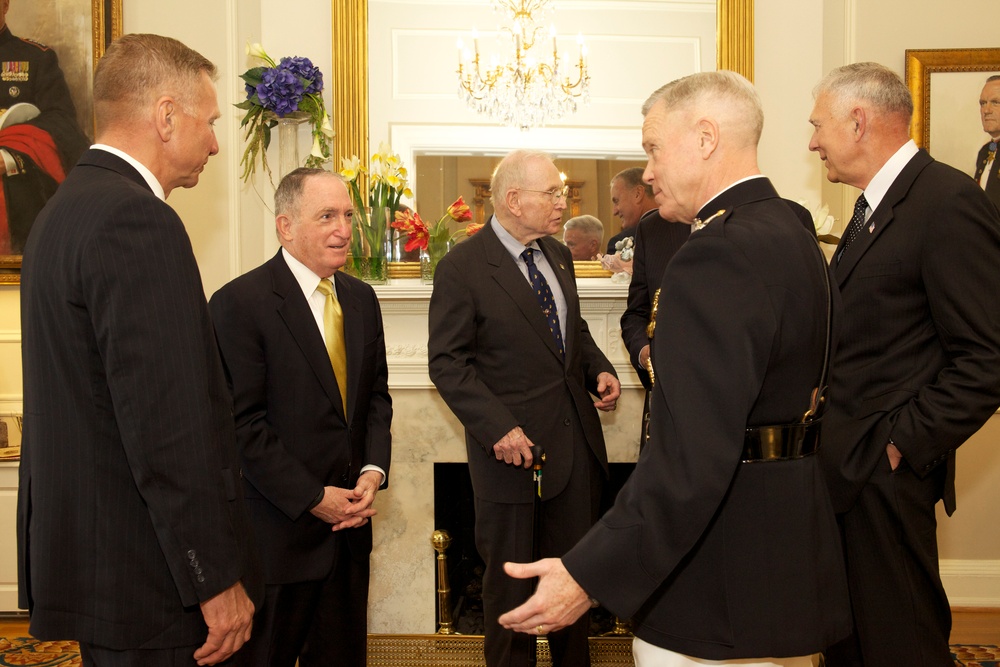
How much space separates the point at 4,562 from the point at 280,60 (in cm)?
270

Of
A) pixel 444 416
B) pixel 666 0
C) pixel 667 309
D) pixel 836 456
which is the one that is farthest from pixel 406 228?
pixel 667 309

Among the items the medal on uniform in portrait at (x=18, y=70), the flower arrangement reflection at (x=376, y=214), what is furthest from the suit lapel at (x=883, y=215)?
the medal on uniform in portrait at (x=18, y=70)

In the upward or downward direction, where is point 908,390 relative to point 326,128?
downward

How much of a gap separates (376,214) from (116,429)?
2.25 metres

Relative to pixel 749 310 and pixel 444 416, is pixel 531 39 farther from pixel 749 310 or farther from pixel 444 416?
pixel 749 310

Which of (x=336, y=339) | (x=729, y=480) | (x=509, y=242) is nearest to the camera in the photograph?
(x=729, y=480)

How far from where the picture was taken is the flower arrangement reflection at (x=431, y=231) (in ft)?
11.9

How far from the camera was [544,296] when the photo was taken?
119 inches

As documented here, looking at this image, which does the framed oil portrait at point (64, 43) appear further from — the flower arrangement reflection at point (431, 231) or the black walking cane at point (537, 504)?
the black walking cane at point (537, 504)

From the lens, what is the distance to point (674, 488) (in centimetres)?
140

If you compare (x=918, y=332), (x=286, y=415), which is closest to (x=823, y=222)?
(x=918, y=332)

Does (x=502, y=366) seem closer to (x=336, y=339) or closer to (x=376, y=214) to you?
(x=336, y=339)

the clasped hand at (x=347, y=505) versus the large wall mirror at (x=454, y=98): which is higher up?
the large wall mirror at (x=454, y=98)

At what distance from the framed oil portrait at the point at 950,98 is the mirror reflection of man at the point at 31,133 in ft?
13.6
